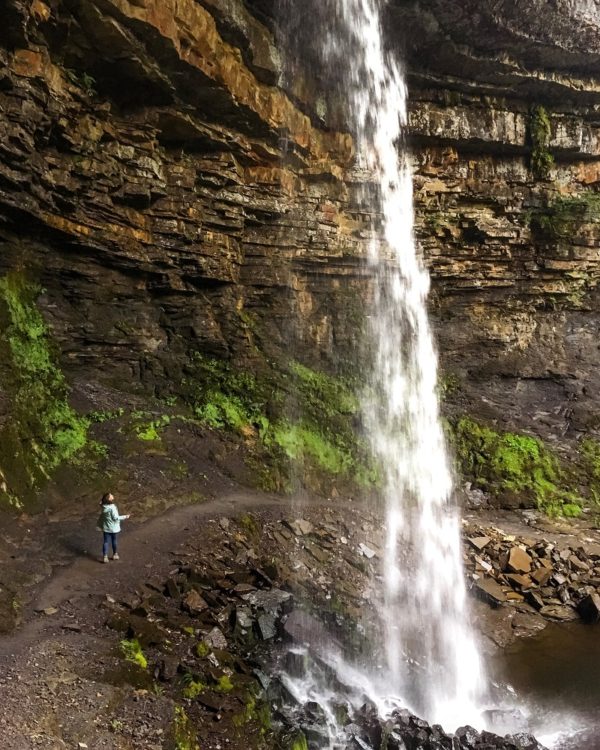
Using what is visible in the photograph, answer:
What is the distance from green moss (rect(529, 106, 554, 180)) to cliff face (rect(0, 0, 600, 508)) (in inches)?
2.8

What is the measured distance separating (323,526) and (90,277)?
27.9 ft

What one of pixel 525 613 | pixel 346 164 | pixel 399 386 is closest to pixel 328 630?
pixel 525 613

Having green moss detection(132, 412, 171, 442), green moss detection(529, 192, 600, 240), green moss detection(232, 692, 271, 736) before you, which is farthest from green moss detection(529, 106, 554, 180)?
green moss detection(232, 692, 271, 736)

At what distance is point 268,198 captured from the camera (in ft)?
54.1

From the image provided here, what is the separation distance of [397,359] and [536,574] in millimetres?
8112

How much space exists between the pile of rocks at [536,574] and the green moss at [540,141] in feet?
42.6

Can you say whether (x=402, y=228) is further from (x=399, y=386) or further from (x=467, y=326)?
(x=399, y=386)

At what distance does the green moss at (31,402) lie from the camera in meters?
10.5

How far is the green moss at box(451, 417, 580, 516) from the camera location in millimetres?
16484

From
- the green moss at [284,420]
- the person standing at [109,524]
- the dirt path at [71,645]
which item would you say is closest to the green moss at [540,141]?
the green moss at [284,420]

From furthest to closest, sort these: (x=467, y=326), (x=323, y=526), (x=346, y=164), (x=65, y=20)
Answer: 1. (x=467, y=326)
2. (x=346, y=164)
3. (x=323, y=526)
4. (x=65, y=20)

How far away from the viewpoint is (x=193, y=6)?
13.0m

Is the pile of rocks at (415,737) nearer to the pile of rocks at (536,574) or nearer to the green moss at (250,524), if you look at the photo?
the green moss at (250,524)

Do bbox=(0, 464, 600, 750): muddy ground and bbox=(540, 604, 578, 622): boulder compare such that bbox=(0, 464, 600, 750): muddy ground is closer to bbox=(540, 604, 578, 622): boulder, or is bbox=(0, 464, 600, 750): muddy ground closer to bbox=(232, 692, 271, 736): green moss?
bbox=(232, 692, 271, 736): green moss
